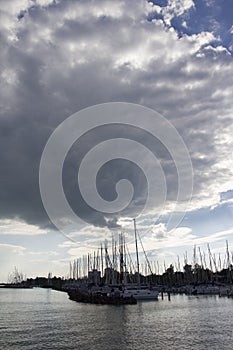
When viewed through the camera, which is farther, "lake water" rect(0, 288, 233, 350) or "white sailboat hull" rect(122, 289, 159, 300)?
"white sailboat hull" rect(122, 289, 159, 300)

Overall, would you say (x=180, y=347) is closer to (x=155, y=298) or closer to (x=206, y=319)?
(x=206, y=319)

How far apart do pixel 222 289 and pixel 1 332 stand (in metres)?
83.9

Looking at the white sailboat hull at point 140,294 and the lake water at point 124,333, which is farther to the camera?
the white sailboat hull at point 140,294

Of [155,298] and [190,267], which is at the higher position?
[190,267]

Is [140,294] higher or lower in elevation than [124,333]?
higher

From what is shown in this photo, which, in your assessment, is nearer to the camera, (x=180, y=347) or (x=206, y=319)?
(x=180, y=347)

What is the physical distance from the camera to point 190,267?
6747 inches

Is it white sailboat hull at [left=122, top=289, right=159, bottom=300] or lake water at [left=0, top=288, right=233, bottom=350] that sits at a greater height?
white sailboat hull at [left=122, top=289, right=159, bottom=300]

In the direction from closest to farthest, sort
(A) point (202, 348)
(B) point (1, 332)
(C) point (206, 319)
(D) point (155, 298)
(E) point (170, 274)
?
(A) point (202, 348)
(B) point (1, 332)
(C) point (206, 319)
(D) point (155, 298)
(E) point (170, 274)

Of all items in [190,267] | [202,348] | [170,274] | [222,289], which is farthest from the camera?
[170,274]

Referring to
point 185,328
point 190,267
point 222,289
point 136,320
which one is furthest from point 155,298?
point 190,267

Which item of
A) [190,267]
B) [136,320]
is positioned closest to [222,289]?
[190,267]

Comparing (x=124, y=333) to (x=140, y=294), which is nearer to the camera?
(x=124, y=333)

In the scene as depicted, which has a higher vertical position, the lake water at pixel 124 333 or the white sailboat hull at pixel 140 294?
the white sailboat hull at pixel 140 294
